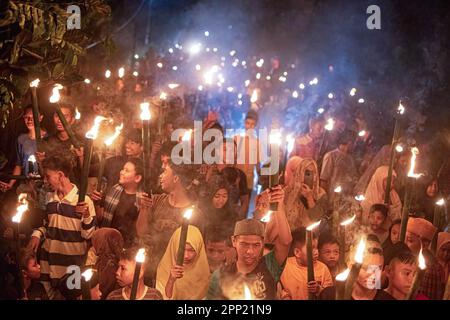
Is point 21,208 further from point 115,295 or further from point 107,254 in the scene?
point 115,295

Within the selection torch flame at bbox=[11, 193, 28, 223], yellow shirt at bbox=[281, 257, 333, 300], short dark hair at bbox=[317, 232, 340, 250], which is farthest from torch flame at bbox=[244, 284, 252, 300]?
torch flame at bbox=[11, 193, 28, 223]

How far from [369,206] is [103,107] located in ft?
13.7

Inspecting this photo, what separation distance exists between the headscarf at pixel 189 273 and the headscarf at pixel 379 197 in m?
2.02

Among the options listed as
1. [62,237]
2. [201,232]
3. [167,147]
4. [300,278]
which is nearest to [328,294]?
[300,278]

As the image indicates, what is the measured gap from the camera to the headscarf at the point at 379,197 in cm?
621

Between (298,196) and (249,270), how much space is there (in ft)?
6.23

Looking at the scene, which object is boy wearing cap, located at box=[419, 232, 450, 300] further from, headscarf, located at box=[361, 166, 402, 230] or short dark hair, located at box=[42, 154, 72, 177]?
short dark hair, located at box=[42, 154, 72, 177]

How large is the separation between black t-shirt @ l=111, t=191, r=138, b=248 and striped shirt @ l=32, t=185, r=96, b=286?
477 millimetres

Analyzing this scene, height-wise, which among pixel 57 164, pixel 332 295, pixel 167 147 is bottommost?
pixel 332 295

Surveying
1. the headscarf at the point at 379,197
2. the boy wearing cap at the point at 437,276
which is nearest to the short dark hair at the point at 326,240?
the boy wearing cap at the point at 437,276

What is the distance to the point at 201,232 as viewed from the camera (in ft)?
17.4

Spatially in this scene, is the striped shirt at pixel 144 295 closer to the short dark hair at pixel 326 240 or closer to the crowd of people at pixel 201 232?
the crowd of people at pixel 201 232
